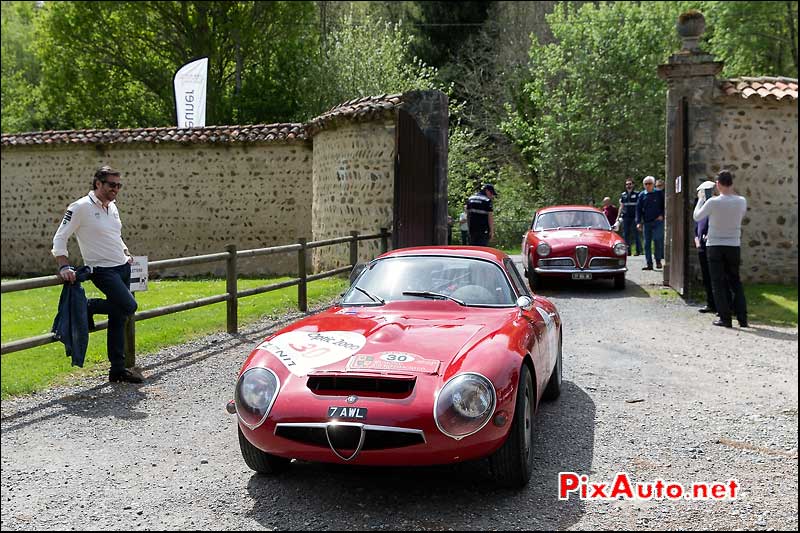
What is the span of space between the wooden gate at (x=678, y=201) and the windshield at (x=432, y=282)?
7.34 metres

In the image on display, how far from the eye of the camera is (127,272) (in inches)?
253

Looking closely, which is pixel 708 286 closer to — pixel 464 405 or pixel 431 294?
pixel 431 294

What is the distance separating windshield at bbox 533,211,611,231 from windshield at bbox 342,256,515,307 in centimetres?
831

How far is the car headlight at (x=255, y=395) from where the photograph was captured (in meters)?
3.87

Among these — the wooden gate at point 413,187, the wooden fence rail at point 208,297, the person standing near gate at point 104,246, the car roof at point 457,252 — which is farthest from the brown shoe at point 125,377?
the wooden gate at point 413,187

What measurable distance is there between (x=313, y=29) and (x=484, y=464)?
31.1 metres

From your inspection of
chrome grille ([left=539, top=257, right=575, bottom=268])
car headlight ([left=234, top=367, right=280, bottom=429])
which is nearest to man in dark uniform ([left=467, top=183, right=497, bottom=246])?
chrome grille ([left=539, top=257, right=575, bottom=268])

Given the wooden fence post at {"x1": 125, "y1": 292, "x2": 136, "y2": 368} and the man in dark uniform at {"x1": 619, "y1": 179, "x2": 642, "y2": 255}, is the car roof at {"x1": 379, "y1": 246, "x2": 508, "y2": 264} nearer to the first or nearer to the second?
the wooden fence post at {"x1": 125, "y1": 292, "x2": 136, "y2": 368}

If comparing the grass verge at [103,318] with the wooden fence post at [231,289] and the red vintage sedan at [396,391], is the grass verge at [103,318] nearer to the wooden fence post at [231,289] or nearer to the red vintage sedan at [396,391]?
the wooden fence post at [231,289]

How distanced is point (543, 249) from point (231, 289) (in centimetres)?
582

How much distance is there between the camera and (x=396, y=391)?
3.80 meters

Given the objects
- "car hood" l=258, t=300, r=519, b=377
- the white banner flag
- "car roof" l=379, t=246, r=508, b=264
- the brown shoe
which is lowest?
the brown shoe

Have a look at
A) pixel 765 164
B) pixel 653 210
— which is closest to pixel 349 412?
pixel 765 164

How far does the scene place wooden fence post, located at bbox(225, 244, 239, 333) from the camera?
8.66m
